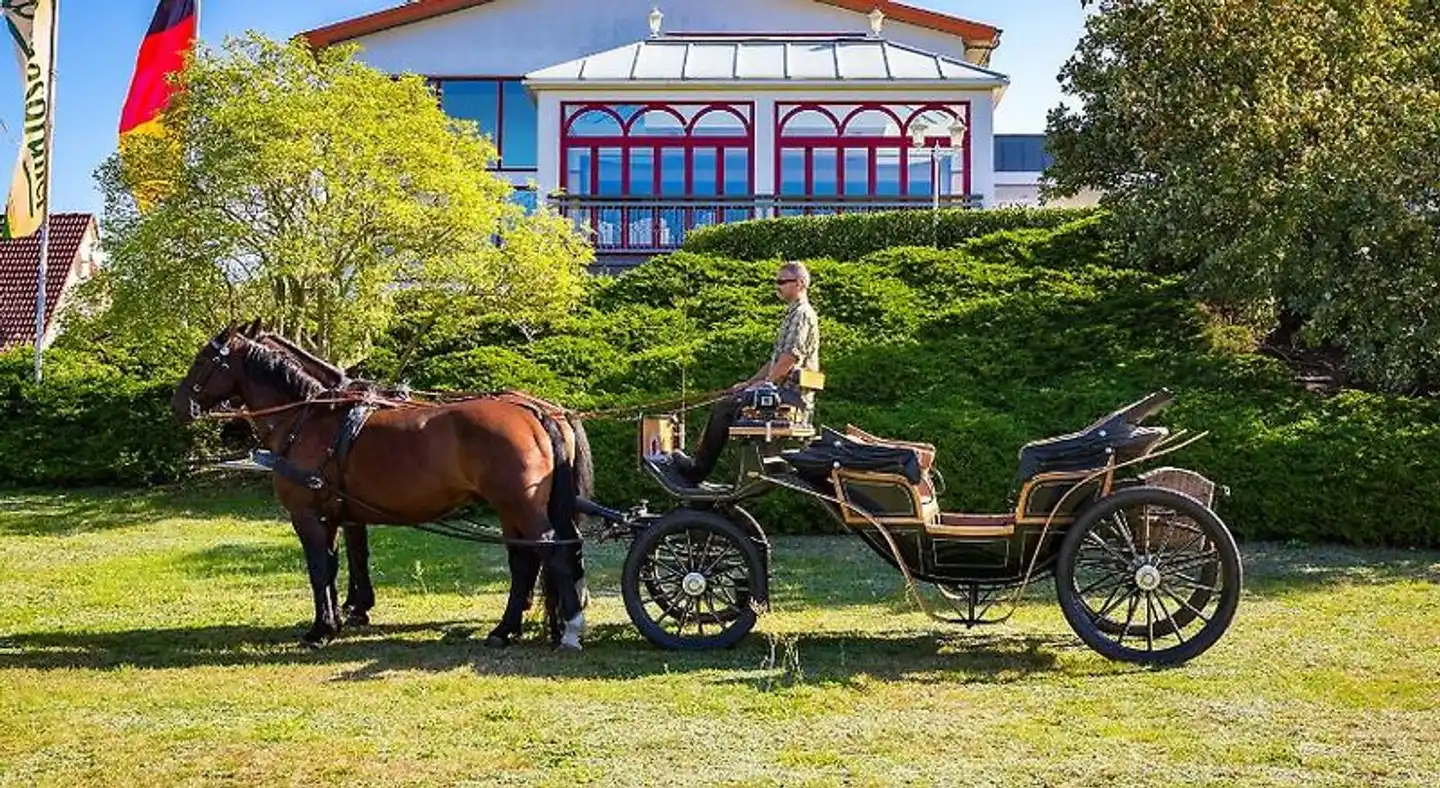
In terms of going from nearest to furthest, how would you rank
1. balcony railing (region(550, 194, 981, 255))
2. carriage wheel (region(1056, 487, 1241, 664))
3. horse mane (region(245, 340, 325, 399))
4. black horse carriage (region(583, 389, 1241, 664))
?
carriage wheel (region(1056, 487, 1241, 664)), black horse carriage (region(583, 389, 1241, 664)), horse mane (region(245, 340, 325, 399)), balcony railing (region(550, 194, 981, 255))

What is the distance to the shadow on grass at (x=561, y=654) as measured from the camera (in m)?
7.20

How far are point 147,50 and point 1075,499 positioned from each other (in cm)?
1467

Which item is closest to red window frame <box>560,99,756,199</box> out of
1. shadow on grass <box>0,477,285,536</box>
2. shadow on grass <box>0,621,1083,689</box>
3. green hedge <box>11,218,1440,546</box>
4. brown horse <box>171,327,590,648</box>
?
green hedge <box>11,218,1440,546</box>

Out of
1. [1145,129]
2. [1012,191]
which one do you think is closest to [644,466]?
[1145,129]

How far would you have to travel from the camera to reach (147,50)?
58.3 ft

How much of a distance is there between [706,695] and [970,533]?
1822 mm

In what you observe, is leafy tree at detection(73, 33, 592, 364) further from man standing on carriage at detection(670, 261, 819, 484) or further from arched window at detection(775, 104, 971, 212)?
arched window at detection(775, 104, 971, 212)

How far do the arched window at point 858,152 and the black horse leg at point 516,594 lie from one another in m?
18.7

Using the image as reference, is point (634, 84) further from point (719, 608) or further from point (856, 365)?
point (719, 608)

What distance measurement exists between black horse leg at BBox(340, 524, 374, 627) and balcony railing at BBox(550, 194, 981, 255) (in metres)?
15.9

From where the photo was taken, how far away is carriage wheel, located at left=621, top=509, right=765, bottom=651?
773cm

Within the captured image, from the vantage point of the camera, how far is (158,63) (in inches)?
695

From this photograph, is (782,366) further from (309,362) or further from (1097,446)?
(309,362)

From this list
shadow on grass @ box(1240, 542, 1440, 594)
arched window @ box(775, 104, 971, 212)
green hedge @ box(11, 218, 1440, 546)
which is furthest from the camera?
arched window @ box(775, 104, 971, 212)
